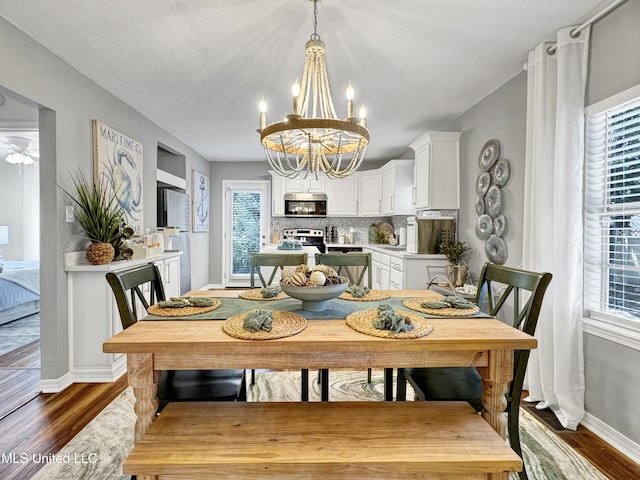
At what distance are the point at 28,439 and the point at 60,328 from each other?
815 millimetres

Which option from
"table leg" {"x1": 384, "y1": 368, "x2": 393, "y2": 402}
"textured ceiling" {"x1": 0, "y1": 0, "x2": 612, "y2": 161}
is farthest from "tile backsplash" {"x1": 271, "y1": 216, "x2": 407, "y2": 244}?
"table leg" {"x1": 384, "y1": 368, "x2": 393, "y2": 402}

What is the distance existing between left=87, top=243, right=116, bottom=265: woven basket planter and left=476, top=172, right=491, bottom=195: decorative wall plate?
10.8 ft

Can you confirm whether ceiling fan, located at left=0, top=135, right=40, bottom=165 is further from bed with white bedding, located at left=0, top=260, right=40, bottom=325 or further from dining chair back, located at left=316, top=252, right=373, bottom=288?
dining chair back, located at left=316, top=252, right=373, bottom=288

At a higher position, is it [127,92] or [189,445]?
[127,92]

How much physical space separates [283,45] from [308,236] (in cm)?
422

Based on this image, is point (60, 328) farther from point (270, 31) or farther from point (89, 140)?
point (270, 31)

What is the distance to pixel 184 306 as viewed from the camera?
174cm

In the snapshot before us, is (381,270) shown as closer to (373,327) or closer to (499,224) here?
(499,224)

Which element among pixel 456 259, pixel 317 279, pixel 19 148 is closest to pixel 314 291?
pixel 317 279

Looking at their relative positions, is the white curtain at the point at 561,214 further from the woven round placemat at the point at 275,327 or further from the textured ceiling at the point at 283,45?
the woven round placemat at the point at 275,327

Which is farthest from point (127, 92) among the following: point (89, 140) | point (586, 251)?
point (586, 251)

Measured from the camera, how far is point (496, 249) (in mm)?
2963

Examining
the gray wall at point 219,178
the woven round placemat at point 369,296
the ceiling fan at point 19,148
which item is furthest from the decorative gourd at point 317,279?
the gray wall at point 219,178

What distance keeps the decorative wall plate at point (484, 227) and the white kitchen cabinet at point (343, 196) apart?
2981mm
